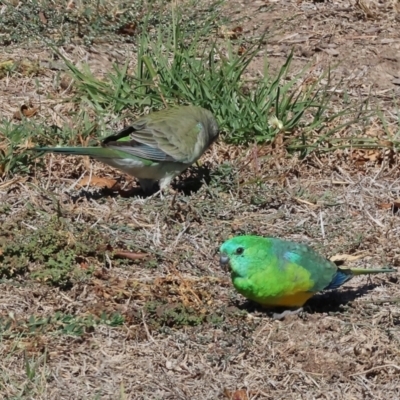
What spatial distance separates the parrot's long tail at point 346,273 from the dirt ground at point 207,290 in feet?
0.49

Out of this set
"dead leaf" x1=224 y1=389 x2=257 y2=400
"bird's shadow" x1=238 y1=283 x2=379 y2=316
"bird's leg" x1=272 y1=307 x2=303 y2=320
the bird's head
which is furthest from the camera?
"bird's shadow" x1=238 y1=283 x2=379 y2=316

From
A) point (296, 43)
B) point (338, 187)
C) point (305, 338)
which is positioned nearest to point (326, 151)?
point (338, 187)

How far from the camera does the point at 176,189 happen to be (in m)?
6.43

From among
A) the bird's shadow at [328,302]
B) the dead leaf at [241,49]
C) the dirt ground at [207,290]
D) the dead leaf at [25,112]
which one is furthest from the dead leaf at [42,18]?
the bird's shadow at [328,302]

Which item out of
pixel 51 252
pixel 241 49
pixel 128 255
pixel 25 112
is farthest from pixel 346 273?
pixel 241 49

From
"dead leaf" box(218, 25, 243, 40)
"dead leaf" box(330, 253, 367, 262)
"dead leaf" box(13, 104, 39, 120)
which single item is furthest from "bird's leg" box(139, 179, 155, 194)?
"dead leaf" box(218, 25, 243, 40)

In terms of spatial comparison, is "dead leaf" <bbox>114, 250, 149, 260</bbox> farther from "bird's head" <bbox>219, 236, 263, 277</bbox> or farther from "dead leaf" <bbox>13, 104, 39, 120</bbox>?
"dead leaf" <bbox>13, 104, 39, 120</bbox>

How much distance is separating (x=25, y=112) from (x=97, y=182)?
0.90m

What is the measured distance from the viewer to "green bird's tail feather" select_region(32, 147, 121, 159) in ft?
19.2

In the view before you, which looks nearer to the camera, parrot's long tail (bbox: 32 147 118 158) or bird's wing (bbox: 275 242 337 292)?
bird's wing (bbox: 275 242 337 292)

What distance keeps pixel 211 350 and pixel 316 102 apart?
2912mm

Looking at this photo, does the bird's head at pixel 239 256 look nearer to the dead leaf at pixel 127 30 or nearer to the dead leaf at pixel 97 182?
the dead leaf at pixel 97 182

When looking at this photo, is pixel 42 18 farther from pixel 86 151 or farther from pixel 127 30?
pixel 86 151

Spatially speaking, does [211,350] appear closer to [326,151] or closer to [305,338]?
[305,338]
